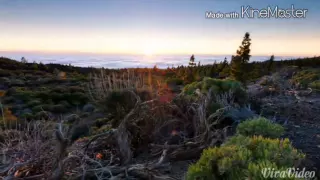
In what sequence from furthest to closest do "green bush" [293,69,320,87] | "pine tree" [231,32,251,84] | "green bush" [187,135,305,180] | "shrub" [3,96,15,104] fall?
"shrub" [3,96,15,104] < "pine tree" [231,32,251,84] < "green bush" [293,69,320,87] < "green bush" [187,135,305,180]

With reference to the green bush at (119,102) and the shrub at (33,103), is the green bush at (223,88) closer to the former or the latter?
the green bush at (119,102)

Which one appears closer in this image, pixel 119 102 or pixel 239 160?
pixel 239 160

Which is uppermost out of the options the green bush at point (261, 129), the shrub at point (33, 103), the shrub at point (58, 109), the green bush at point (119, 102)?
the green bush at point (119, 102)

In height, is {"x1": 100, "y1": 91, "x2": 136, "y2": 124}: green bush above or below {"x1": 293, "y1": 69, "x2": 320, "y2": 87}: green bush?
above

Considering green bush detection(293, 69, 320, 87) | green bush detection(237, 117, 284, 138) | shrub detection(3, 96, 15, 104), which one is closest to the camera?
green bush detection(237, 117, 284, 138)

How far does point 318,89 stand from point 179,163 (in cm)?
1079

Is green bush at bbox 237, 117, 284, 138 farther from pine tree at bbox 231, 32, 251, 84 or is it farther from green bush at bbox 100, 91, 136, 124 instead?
pine tree at bbox 231, 32, 251, 84

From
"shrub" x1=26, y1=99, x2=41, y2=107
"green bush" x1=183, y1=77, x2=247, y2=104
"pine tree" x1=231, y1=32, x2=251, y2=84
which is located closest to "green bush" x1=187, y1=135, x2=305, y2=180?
"green bush" x1=183, y1=77, x2=247, y2=104

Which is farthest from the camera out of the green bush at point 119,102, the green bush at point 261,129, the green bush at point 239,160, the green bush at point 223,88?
the green bush at point 223,88

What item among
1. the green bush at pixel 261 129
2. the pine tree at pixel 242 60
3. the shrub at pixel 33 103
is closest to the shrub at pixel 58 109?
the shrub at pixel 33 103

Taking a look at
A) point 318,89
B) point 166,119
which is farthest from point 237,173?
→ point 318,89

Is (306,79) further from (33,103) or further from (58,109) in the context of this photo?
(33,103)

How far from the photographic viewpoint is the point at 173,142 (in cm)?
578

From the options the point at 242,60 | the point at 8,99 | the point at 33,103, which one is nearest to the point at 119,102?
the point at 242,60
